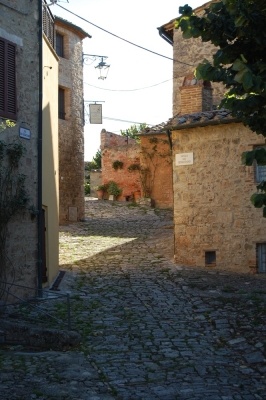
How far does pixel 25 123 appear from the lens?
11.8 metres

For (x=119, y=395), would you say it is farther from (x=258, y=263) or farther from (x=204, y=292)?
(x=258, y=263)

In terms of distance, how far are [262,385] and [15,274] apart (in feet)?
18.0

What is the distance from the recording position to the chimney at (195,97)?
1669 cm

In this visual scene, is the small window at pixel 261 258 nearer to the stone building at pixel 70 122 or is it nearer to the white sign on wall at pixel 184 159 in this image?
the white sign on wall at pixel 184 159

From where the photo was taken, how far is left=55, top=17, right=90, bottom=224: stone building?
25.3 meters

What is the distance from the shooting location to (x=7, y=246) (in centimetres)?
1117

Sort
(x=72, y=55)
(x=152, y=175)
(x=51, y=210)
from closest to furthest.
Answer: (x=51, y=210) → (x=72, y=55) → (x=152, y=175)

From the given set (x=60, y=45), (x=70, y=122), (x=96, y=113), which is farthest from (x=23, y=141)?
(x=96, y=113)

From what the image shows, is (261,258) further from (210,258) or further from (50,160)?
(50,160)

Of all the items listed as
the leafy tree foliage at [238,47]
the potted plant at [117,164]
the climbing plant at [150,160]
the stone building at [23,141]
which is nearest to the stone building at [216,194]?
the stone building at [23,141]

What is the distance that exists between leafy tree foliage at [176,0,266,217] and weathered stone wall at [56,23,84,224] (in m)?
18.3

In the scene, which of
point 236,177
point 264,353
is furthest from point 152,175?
point 264,353

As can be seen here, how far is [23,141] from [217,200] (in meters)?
5.37

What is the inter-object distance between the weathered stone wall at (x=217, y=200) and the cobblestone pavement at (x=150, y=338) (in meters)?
0.59
